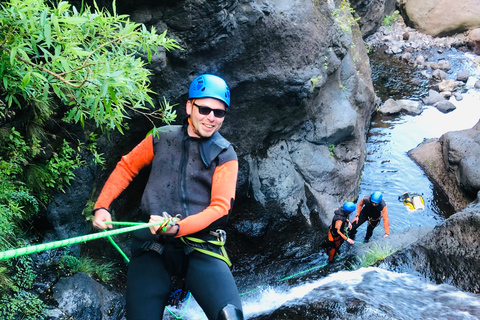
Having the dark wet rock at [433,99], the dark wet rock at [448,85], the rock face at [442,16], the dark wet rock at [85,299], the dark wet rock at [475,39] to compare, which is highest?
the rock face at [442,16]

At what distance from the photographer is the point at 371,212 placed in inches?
364

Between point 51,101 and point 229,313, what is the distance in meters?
3.39

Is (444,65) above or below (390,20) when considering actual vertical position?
A: below

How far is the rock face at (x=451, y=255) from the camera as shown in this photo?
17.0 feet

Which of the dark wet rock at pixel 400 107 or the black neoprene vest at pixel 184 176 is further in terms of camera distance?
the dark wet rock at pixel 400 107

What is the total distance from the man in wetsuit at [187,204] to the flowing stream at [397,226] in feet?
7.05

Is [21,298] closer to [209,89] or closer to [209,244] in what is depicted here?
[209,244]

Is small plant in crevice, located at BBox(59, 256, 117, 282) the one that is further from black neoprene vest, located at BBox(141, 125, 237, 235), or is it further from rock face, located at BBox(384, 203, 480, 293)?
Answer: rock face, located at BBox(384, 203, 480, 293)

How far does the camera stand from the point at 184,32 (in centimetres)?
602

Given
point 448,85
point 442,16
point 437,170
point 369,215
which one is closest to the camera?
point 369,215

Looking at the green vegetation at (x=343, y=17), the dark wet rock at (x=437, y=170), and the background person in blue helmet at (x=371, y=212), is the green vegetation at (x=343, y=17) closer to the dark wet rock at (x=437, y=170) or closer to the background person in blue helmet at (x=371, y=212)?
the background person in blue helmet at (x=371, y=212)

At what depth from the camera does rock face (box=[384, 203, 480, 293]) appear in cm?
519

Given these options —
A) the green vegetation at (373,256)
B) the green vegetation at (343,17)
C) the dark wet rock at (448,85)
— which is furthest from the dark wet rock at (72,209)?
the dark wet rock at (448,85)

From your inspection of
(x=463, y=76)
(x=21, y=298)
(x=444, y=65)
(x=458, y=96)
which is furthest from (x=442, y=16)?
(x=21, y=298)
